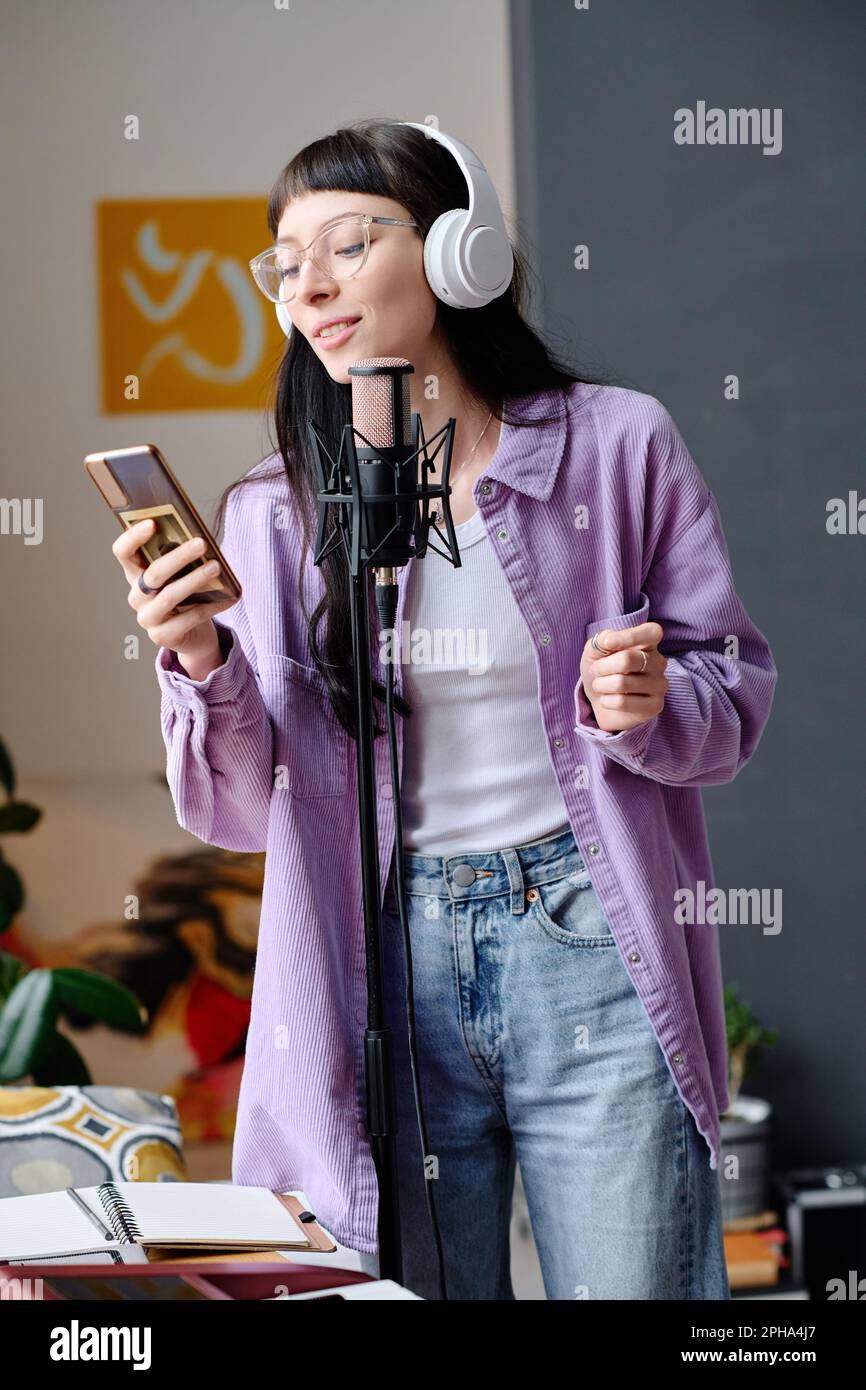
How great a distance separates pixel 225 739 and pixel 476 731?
0.20m

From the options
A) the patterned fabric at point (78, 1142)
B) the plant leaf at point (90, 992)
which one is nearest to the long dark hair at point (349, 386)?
the patterned fabric at point (78, 1142)

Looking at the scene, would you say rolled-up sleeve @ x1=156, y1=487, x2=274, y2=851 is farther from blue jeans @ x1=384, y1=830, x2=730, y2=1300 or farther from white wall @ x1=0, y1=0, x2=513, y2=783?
white wall @ x1=0, y1=0, x2=513, y2=783

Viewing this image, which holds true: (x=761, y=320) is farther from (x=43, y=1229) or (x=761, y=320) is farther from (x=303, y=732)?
(x=43, y=1229)

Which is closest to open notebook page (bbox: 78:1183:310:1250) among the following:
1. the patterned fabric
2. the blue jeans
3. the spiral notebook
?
the spiral notebook

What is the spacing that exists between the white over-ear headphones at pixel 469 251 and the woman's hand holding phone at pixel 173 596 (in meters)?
0.27

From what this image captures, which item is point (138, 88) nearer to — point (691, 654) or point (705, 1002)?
point (691, 654)

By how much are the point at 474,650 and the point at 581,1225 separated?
0.47 m

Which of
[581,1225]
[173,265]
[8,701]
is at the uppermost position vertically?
[173,265]

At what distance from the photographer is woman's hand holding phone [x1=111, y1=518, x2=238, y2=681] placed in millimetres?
902

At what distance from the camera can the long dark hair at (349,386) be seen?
3.47ft

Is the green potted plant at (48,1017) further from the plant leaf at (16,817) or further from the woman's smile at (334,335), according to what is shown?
the woman's smile at (334,335)

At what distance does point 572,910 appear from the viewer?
1059 mm

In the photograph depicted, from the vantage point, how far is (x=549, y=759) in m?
1.07

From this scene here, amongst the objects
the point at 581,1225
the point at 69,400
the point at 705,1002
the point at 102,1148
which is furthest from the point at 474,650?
the point at 69,400
